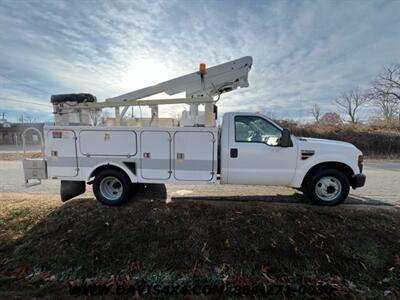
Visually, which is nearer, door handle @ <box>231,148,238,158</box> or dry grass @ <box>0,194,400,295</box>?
dry grass @ <box>0,194,400,295</box>

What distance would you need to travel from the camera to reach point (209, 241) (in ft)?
12.0

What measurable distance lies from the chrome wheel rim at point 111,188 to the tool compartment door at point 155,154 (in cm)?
69

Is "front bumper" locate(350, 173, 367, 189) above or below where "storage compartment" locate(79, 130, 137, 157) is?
below

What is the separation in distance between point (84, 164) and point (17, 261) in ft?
6.65

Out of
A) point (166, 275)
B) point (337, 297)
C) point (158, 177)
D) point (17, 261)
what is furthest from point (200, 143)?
point (17, 261)

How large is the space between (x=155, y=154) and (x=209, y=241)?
2.11 m

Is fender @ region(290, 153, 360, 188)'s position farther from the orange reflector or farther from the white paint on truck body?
the orange reflector

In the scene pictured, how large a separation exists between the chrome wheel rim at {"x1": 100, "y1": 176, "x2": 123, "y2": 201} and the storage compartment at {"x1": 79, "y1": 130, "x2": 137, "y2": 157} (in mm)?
605

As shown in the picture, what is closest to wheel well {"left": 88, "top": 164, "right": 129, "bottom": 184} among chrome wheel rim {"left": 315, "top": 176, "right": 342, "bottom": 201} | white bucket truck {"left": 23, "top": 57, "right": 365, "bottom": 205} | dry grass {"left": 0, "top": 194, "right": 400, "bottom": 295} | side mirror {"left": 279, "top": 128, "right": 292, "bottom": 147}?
white bucket truck {"left": 23, "top": 57, "right": 365, "bottom": 205}

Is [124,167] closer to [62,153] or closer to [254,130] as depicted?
[62,153]

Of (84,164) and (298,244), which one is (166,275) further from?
(84,164)

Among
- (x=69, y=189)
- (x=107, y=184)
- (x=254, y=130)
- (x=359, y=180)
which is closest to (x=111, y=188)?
(x=107, y=184)

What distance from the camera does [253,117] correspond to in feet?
15.8

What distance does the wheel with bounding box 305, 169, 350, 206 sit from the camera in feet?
15.4
